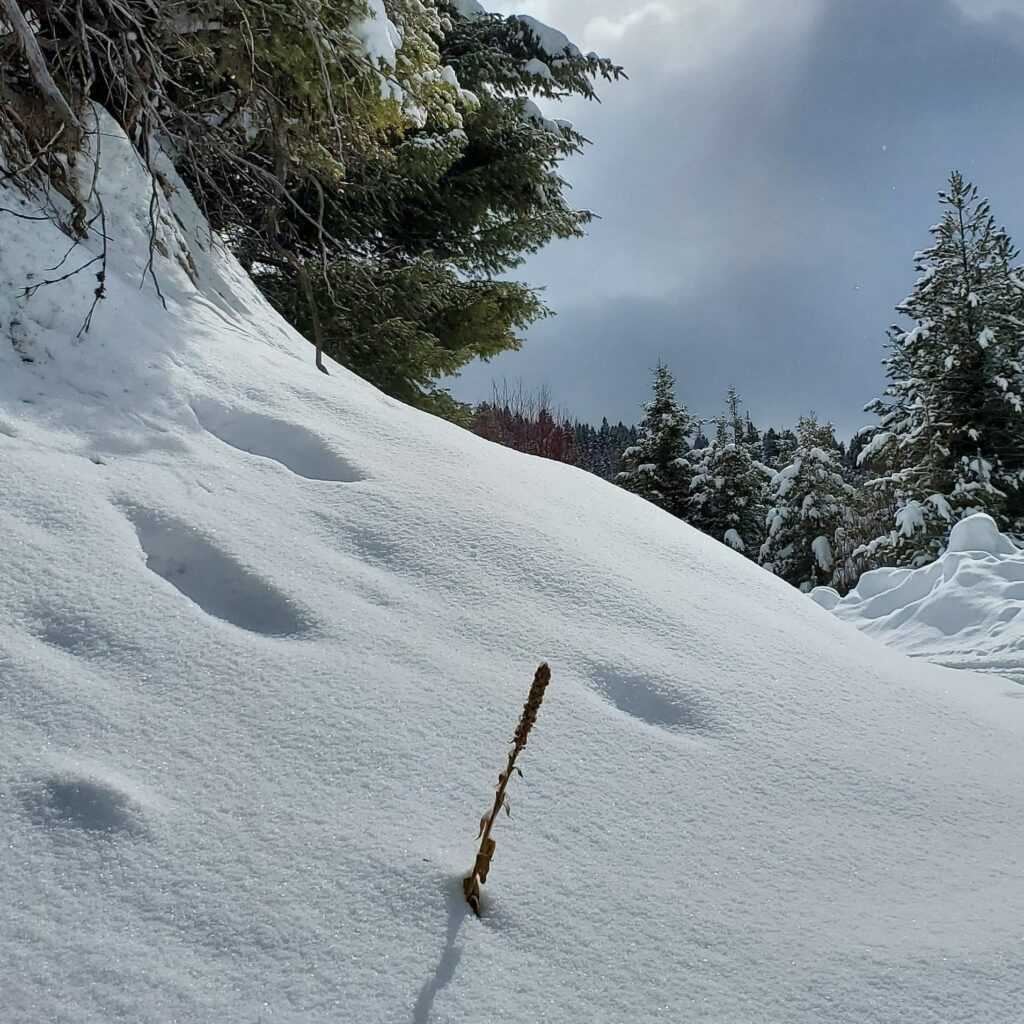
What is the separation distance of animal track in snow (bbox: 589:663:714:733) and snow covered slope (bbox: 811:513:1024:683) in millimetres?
2566

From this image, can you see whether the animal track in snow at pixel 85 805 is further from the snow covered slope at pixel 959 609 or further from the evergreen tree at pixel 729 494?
the evergreen tree at pixel 729 494

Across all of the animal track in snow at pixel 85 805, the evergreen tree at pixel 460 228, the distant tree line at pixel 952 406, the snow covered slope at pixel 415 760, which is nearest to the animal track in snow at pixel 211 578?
the snow covered slope at pixel 415 760

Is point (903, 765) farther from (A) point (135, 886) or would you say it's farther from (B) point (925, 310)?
(B) point (925, 310)

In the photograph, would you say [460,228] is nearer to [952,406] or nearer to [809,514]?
[952,406]

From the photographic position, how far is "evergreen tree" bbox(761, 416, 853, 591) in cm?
1936

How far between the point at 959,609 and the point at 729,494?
1550 centimetres

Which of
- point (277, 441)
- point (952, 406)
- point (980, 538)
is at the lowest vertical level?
point (277, 441)

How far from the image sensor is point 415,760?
134cm

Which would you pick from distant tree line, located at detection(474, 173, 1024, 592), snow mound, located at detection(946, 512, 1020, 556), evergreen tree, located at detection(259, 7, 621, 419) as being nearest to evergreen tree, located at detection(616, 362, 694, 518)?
distant tree line, located at detection(474, 173, 1024, 592)

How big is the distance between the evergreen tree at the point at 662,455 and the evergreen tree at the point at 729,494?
15.8 inches

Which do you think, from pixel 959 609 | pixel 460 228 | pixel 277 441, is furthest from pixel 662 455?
pixel 277 441

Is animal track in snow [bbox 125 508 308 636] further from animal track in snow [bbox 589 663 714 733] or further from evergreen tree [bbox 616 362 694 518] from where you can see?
evergreen tree [bbox 616 362 694 518]

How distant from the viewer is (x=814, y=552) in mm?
19141

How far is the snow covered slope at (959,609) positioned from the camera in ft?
13.1
